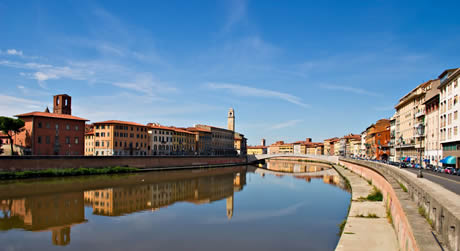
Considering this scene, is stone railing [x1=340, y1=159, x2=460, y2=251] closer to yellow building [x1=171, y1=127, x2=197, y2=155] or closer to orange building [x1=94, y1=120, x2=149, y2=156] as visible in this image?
orange building [x1=94, y1=120, x2=149, y2=156]

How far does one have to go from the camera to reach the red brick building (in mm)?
50781

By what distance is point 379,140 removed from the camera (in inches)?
3164

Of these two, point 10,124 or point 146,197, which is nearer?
point 146,197

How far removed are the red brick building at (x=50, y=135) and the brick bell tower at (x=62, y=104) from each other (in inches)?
676

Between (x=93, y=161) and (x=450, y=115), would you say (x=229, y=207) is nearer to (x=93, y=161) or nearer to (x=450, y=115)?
(x=450, y=115)

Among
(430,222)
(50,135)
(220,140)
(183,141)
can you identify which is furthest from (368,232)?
(220,140)

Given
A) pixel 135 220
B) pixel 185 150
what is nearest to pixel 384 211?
pixel 135 220

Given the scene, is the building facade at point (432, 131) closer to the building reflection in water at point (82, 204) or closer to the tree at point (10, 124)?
the building reflection in water at point (82, 204)

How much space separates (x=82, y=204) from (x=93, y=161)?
83.4 ft

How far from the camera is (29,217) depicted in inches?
871

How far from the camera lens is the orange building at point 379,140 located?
7331 centimetres

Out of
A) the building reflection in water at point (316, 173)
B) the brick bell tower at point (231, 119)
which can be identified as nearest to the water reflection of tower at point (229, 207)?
the building reflection in water at point (316, 173)

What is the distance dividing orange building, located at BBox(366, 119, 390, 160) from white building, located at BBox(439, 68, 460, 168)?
3577cm

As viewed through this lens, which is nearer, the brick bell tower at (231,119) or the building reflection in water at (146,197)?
the building reflection in water at (146,197)
